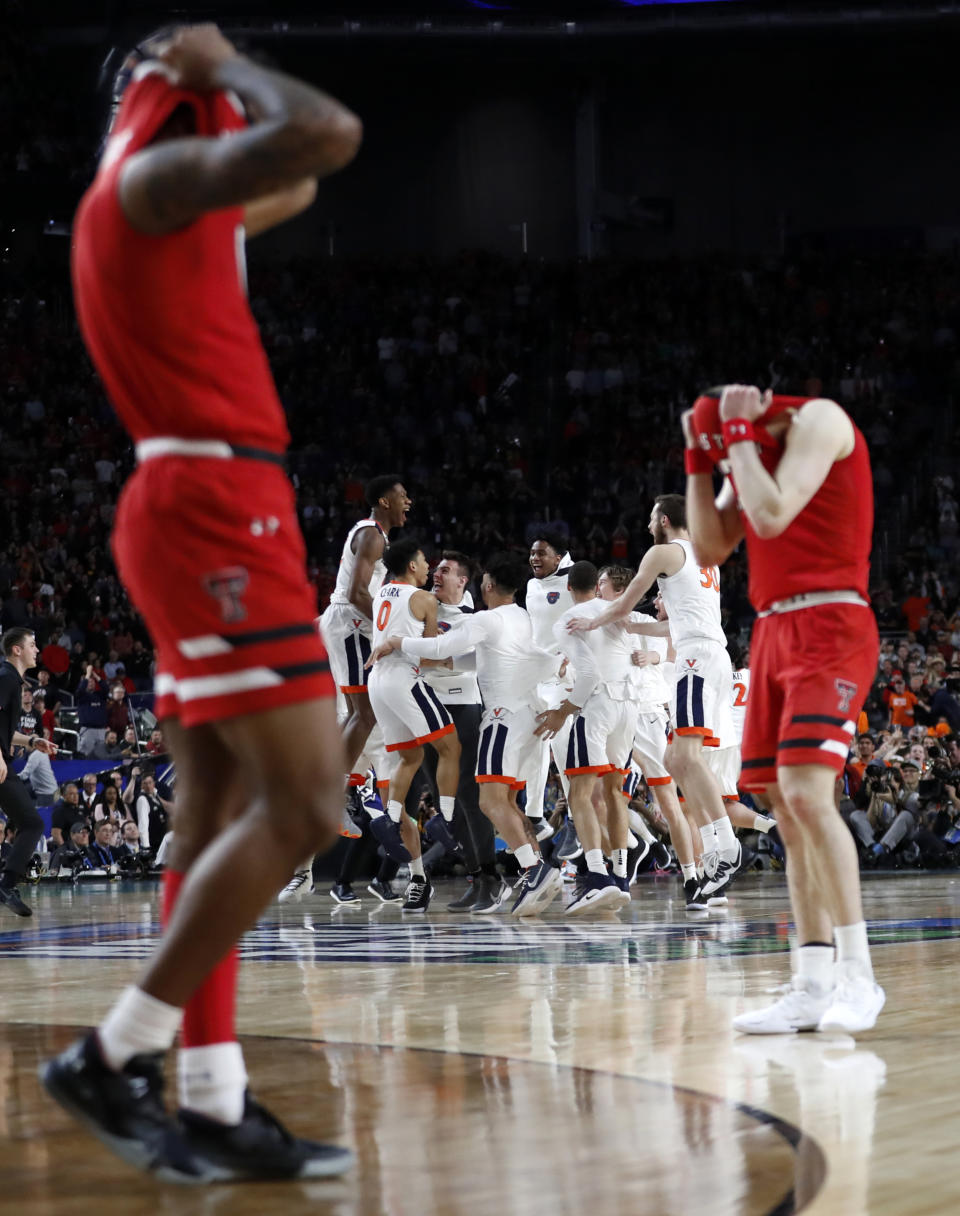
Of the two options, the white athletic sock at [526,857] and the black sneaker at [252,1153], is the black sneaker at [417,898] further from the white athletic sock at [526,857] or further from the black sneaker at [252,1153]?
the black sneaker at [252,1153]

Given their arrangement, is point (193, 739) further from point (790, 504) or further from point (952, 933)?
point (952, 933)

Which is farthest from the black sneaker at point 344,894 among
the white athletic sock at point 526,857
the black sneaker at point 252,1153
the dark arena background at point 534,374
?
the black sneaker at point 252,1153

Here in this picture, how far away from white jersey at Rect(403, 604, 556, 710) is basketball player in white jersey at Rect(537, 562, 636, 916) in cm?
21

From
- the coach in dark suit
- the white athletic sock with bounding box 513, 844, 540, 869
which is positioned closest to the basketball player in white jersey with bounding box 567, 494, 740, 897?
the white athletic sock with bounding box 513, 844, 540, 869

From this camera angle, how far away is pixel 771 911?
9109 millimetres

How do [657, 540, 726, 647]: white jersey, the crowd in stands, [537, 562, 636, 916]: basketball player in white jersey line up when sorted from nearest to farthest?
1. [657, 540, 726, 647]: white jersey
2. [537, 562, 636, 916]: basketball player in white jersey
3. the crowd in stands

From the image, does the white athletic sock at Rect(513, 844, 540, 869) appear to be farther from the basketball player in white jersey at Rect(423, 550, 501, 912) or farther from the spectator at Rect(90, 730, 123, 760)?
the spectator at Rect(90, 730, 123, 760)

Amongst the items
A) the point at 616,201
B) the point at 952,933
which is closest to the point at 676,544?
the point at 952,933

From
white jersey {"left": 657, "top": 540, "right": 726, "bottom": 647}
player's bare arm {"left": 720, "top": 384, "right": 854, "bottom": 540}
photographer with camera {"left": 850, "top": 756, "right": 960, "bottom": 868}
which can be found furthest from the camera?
photographer with camera {"left": 850, "top": 756, "right": 960, "bottom": 868}

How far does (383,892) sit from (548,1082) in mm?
7722

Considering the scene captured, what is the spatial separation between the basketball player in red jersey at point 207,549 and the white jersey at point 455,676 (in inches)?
311

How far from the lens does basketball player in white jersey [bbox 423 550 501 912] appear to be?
10055mm

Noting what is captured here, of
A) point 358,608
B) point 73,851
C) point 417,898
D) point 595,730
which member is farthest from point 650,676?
point 73,851

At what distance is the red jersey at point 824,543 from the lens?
14.9 feet
